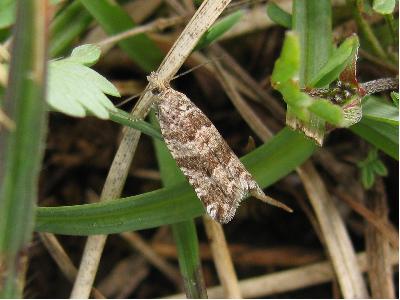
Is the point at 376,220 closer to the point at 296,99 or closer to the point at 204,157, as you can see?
the point at 204,157

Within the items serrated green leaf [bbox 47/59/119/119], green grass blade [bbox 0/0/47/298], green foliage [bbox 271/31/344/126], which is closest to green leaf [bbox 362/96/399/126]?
green foliage [bbox 271/31/344/126]

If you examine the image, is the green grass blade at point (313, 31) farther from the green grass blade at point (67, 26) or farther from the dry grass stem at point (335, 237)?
the green grass blade at point (67, 26)

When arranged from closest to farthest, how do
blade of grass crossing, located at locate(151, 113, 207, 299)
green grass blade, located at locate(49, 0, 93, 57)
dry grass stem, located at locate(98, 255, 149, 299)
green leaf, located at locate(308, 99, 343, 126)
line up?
green leaf, located at locate(308, 99, 343, 126)
blade of grass crossing, located at locate(151, 113, 207, 299)
green grass blade, located at locate(49, 0, 93, 57)
dry grass stem, located at locate(98, 255, 149, 299)

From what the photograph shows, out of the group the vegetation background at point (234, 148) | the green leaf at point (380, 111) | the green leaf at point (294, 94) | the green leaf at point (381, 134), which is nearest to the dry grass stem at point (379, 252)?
the vegetation background at point (234, 148)

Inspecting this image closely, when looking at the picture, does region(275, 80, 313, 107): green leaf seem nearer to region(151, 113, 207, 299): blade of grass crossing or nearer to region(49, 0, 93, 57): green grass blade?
region(151, 113, 207, 299): blade of grass crossing

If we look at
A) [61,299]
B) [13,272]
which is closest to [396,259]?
[61,299]

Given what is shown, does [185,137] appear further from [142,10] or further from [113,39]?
[142,10]

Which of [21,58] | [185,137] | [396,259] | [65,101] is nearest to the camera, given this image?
[21,58]
